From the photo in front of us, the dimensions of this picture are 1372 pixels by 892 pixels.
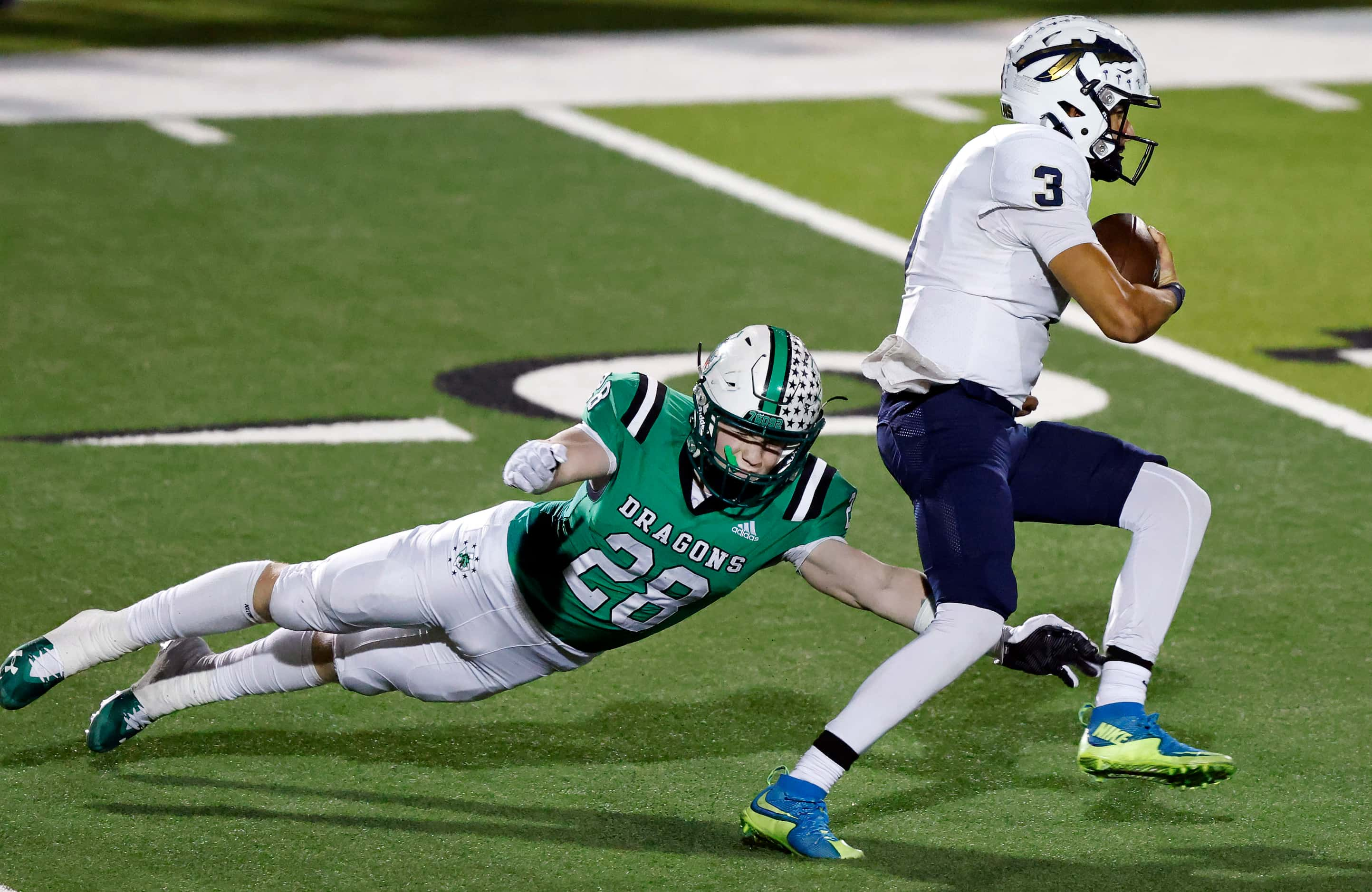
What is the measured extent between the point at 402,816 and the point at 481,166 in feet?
26.8

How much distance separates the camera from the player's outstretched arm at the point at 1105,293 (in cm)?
488

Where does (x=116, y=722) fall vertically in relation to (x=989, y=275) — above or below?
below

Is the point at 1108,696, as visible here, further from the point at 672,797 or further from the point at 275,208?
the point at 275,208

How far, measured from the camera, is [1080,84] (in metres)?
5.19

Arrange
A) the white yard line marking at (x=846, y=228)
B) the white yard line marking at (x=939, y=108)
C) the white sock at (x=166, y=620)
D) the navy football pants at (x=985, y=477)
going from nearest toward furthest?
the navy football pants at (x=985, y=477)
the white sock at (x=166, y=620)
the white yard line marking at (x=846, y=228)
the white yard line marking at (x=939, y=108)

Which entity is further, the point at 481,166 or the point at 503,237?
the point at 481,166

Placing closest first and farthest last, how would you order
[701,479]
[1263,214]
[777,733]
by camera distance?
[701,479] < [777,733] < [1263,214]

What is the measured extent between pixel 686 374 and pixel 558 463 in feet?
14.8

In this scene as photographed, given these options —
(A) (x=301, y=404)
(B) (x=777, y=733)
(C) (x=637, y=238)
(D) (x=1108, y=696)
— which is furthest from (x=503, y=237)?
(D) (x=1108, y=696)

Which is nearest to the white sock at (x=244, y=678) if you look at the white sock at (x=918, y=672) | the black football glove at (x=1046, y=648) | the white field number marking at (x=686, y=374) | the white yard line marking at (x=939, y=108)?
the white sock at (x=918, y=672)

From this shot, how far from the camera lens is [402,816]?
196 inches

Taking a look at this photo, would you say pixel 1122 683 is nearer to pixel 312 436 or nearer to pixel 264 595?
pixel 264 595

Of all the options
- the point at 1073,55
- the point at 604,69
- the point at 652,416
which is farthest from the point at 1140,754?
the point at 604,69

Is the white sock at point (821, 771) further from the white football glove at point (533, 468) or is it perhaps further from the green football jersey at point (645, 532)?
the white football glove at point (533, 468)
